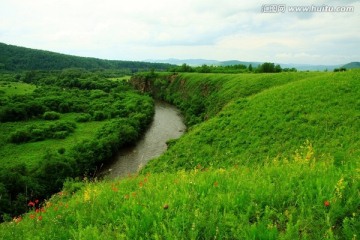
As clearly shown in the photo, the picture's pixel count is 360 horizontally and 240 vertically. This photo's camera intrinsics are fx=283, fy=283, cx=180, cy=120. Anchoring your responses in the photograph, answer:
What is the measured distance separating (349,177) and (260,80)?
49.0m

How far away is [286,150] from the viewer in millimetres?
20406

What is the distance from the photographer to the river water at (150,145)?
43.0m

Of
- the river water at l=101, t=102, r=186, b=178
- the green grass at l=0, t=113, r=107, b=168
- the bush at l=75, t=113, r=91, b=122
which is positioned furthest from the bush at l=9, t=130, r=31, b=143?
the river water at l=101, t=102, r=186, b=178

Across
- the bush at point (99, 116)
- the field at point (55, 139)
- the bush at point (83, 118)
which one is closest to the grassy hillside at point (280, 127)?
the field at point (55, 139)

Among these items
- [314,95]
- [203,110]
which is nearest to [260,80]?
[203,110]

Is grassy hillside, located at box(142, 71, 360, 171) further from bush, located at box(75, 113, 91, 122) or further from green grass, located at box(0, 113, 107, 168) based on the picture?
bush, located at box(75, 113, 91, 122)

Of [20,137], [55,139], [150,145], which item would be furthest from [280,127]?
[20,137]

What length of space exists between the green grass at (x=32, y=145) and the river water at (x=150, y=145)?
35.0 feet

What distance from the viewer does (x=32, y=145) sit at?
5594cm

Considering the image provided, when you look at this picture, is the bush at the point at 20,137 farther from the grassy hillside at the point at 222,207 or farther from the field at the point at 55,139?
the grassy hillside at the point at 222,207

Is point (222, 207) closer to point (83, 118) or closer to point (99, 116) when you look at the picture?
point (99, 116)

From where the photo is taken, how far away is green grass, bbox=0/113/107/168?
47375 mm

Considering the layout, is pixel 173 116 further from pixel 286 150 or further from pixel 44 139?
pixel 286 150

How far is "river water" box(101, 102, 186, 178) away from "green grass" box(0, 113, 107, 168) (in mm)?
10679
